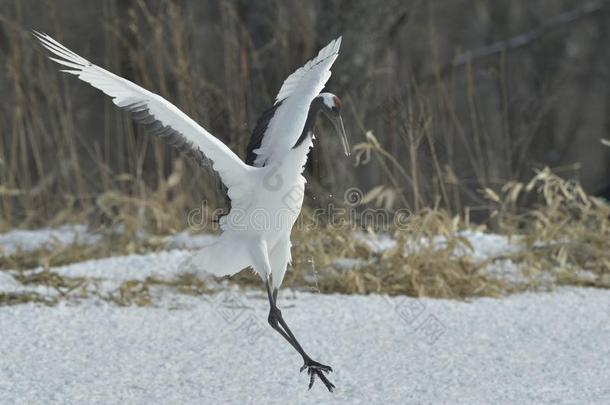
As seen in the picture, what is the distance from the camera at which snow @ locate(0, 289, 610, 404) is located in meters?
2.80

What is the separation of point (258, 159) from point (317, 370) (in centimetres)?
65

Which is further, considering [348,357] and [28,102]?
[28,102]

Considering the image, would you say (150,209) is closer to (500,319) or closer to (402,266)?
(402,266)

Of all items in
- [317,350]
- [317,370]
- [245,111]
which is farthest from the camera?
[245,111]

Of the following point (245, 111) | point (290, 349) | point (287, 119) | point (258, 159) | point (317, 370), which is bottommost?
point (290, 349)

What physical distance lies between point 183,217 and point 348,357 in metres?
2.00

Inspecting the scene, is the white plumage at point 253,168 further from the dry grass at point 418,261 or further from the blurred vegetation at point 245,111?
the blurred vegetation at point 245,111

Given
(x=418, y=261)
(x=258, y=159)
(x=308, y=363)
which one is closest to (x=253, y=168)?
(x=258, y=159)

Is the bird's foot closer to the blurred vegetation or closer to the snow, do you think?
the snow

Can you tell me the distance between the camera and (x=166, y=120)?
2.84 metres

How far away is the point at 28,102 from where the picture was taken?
5.17 meters

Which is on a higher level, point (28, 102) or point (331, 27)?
point (331, 27)

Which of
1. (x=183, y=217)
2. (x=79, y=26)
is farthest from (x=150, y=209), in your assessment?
(x=79, y=26)

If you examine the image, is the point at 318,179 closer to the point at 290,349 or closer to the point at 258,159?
the point at 290,349
